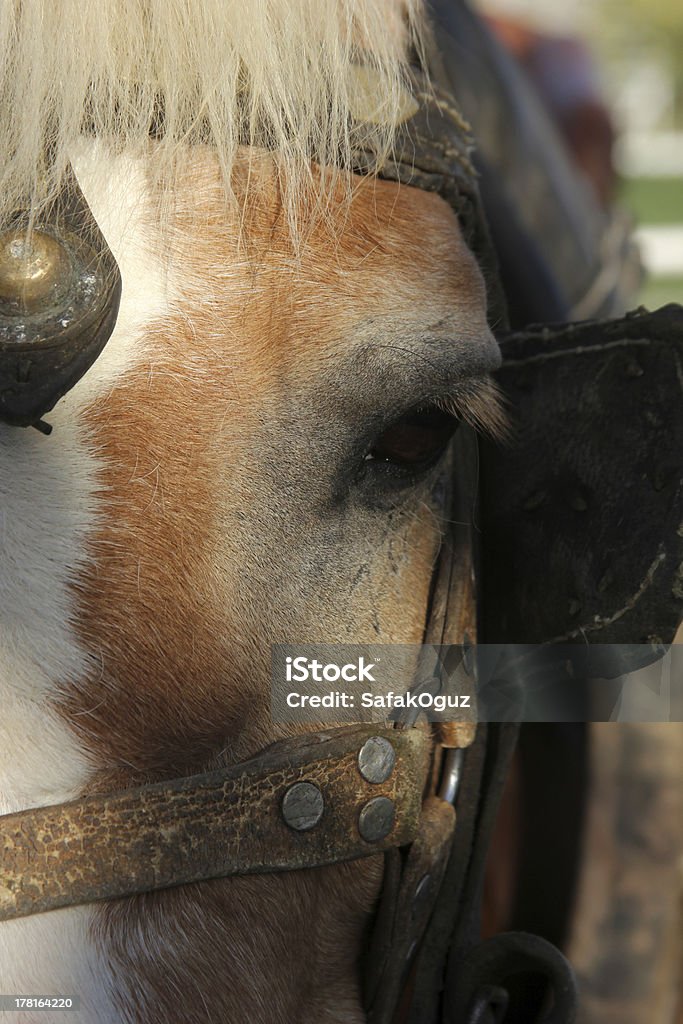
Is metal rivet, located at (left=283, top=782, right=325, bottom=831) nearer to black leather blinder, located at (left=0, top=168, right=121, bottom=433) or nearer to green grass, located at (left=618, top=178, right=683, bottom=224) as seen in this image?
black leather blinder, located at (left=0, top=168, right=121, bottom=433)

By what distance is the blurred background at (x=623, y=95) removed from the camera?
2.73 m

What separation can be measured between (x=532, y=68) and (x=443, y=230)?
2079 mm

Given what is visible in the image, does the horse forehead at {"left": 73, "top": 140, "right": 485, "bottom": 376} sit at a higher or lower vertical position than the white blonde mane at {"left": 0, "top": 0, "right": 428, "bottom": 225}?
lower

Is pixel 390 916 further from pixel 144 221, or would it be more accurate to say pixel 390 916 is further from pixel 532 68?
pixel 532 68

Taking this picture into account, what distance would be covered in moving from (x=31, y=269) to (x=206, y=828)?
0.42 meters

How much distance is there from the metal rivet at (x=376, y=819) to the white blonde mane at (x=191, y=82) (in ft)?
1.59

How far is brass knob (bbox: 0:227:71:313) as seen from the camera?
0.70 metres

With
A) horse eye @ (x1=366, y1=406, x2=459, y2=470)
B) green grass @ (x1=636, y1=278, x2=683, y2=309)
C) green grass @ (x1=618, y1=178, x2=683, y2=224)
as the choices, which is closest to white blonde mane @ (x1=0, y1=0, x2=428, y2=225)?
horse eye @ (x1=366, y1=406, x2=459, y2=470)

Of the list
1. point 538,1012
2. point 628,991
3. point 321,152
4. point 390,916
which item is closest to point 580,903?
point 628,991

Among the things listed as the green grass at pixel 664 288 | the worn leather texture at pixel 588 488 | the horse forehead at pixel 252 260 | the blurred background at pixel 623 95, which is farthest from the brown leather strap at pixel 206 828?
the green grass at pixel 664 288

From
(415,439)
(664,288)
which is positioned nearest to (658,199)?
(664,288)

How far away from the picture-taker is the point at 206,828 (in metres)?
0.78

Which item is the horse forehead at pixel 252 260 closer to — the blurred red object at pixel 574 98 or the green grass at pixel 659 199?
the blurred red object at pixel 574 98

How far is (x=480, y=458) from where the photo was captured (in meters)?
1.08
